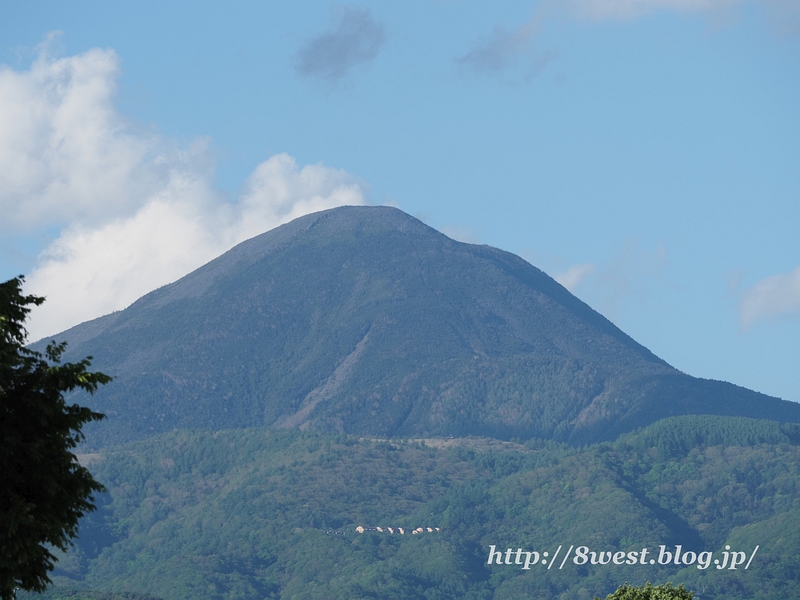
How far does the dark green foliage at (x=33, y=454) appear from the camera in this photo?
101 ft

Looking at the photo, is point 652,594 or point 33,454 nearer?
point 33,454

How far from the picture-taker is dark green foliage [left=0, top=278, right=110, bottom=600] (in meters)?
30.8

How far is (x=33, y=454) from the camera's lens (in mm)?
31156

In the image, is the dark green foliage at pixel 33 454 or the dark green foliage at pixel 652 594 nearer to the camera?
the dark green foliage at pixel 33 454

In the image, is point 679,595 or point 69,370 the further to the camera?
point 679,595

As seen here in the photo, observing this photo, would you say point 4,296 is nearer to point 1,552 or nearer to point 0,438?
point 0,438

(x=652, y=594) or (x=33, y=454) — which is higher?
(x=33, y=454)

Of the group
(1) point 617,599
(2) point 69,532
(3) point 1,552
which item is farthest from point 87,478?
(1) point 617,599

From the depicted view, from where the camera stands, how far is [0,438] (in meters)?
31.4

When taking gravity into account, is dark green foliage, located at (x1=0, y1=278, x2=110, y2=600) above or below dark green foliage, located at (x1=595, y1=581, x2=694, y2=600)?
above

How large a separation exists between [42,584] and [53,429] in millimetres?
3692

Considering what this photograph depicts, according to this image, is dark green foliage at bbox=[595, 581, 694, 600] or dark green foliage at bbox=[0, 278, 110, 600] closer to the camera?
dark green foliage at bbox=[0, 278, 110, 600]

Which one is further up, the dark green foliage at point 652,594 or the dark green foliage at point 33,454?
the dark green foliage at point 33,454

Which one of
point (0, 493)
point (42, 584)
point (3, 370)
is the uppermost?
point (3, 370)
